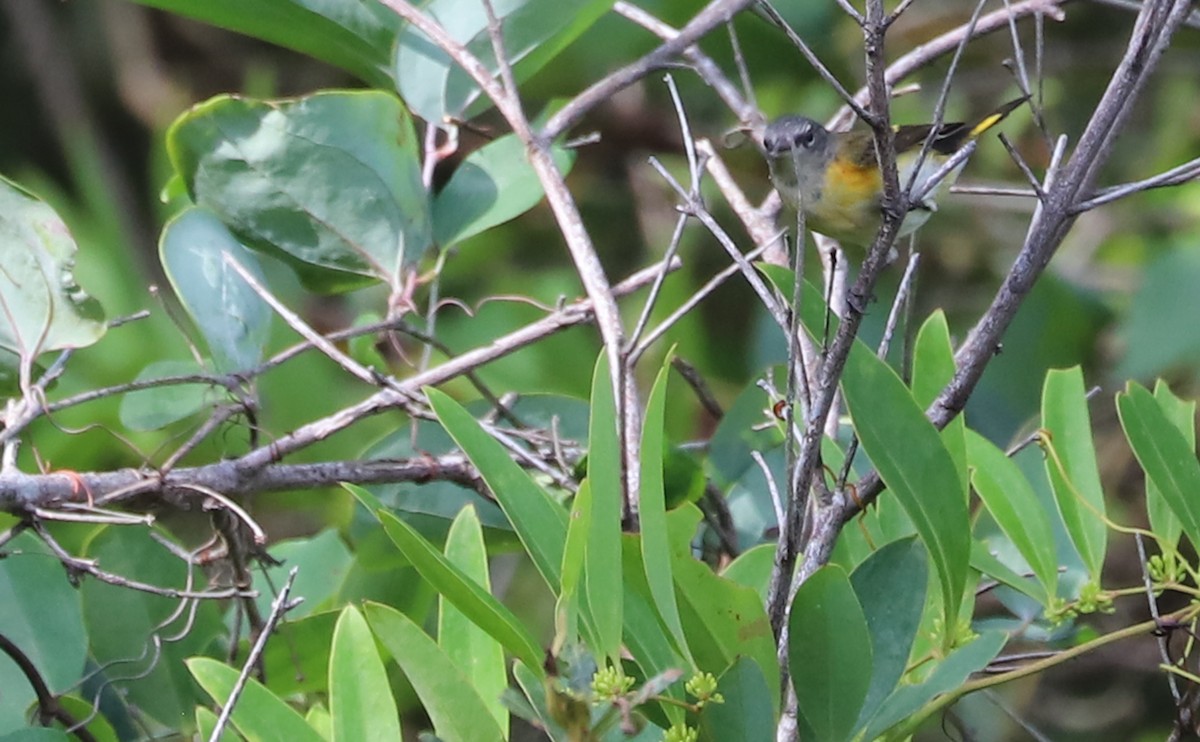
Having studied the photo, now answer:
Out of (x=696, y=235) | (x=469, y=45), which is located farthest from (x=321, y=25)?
(x=696, y=235)

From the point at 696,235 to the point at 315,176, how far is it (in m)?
1.76

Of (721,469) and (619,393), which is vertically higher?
(619,393)

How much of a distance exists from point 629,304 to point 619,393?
1.72 m

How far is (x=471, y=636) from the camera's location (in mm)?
975

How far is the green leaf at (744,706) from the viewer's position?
0.78 meters

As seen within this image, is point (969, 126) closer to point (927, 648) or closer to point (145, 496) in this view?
point (927, 648)

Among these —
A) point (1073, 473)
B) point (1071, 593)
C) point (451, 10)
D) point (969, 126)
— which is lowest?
point (1071, 593)

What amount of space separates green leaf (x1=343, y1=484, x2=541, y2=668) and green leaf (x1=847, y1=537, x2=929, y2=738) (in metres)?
0.22

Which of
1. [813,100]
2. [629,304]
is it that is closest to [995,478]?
[629,304]

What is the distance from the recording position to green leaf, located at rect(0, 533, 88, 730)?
3.60 feet

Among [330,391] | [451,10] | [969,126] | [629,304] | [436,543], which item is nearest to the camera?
[436,543]

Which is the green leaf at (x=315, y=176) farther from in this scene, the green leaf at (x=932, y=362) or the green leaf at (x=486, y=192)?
the green leaf at (x=932, y=362)

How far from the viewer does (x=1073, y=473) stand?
108 centimetres

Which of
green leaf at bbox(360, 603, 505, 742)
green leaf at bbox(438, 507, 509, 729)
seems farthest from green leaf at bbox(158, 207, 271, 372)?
green leaf at bbox(360, 603, 505, 742)
